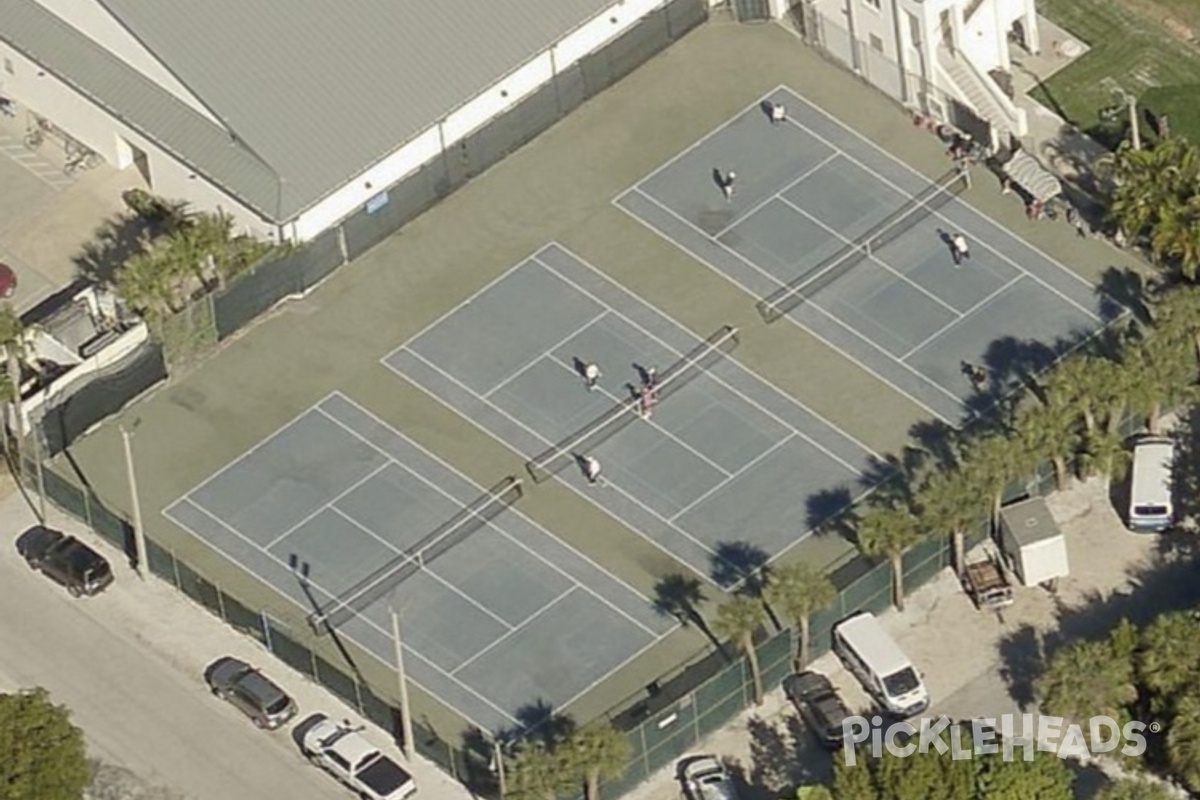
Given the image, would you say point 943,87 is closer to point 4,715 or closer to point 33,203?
point 33,203

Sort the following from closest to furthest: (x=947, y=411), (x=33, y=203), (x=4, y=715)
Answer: (x=4, y=715)
(x=947, y=411)
(x=33, y=203)

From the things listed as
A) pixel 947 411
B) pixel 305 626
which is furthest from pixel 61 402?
pixel 947 411

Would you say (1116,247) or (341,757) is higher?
(1116,247)

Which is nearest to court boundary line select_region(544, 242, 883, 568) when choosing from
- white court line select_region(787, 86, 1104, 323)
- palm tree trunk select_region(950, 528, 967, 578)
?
palm tree trunk select_region(950, 528, 967, 578)

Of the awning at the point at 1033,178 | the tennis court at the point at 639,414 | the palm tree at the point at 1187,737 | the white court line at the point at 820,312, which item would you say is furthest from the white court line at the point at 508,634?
the awning at the point at 1033,178

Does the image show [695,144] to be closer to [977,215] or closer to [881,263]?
[881,263]

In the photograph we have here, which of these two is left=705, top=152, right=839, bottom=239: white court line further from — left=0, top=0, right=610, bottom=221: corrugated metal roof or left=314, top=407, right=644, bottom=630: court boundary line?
left=314, top=407, right=644, bottom=630: court boundary line

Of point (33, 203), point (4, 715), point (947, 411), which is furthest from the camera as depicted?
point (33, 203)

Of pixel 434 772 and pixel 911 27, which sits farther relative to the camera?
pixel 911 27

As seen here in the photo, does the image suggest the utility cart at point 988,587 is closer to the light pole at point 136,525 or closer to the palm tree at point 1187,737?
the palm tree at point 1187,737
